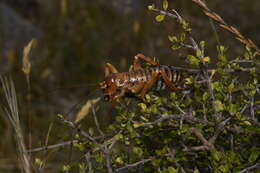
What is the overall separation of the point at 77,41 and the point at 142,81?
3593 millimetres

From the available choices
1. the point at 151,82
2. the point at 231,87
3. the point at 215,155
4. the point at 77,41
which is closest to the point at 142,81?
the point at 151,82

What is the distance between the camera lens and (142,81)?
78.8 inches

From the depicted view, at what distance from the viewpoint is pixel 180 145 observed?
171 centimetres

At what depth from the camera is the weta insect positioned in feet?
6.41

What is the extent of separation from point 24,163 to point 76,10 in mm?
4377

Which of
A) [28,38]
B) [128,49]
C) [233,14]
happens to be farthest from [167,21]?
[233,14]

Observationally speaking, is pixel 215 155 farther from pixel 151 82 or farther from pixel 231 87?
pixel 151 82

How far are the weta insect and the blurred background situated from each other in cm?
227

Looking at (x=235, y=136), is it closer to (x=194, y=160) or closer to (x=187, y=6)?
(x=194, y=160)

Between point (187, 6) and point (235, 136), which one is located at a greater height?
point (187, 6)

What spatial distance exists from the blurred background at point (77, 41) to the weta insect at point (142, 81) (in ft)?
7.46

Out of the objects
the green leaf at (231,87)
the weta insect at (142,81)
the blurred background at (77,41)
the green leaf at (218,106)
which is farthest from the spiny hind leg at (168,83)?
the blurred background at (77,41)

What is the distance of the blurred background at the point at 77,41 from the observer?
16.3 feet

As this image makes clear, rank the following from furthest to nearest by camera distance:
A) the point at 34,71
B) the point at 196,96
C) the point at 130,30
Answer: the point at 130,30 < the point at 34,71 < the point at 196,96
